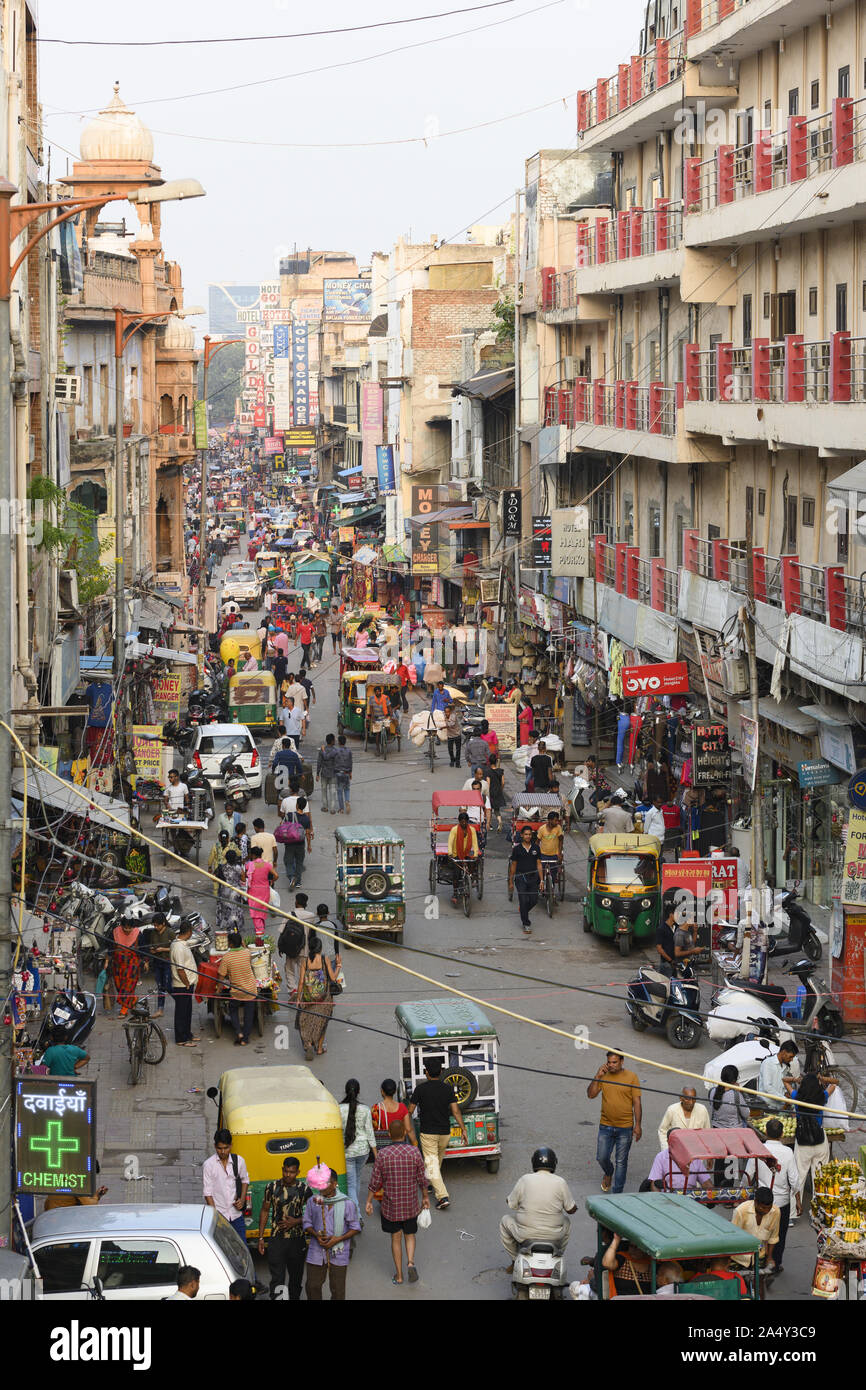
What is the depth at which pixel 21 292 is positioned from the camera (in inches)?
931

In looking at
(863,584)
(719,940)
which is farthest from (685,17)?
(719,940)

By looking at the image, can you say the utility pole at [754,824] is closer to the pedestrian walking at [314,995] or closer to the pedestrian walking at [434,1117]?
the pedestrian walking at [314,995]

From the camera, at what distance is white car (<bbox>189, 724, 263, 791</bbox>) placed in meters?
34.2

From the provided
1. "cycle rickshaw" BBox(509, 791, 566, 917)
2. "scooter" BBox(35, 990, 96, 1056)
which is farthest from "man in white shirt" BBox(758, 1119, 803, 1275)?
"cycle rickshaw" BBox(509, 791, 566, 917)

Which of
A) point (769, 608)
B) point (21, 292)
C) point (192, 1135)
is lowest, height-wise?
point (192, 1135)

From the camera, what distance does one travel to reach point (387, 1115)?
14039mm

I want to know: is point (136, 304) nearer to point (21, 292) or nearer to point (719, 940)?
point (21, 292)

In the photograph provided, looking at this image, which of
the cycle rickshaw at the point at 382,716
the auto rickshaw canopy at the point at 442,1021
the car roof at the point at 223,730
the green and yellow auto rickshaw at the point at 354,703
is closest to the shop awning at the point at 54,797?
the auto rickshaw canopy at the point at 442,1021

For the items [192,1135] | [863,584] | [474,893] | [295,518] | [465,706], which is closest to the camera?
[192,1135]

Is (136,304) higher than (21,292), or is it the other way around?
A: (136,304)

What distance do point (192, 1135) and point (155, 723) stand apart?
72.4 ft

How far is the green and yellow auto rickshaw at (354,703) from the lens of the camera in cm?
4059

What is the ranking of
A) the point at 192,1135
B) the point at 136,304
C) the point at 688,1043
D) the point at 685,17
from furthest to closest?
the point at 136,304 → the point at 685,17 → the point at 688,1043 → the point at 192,1135

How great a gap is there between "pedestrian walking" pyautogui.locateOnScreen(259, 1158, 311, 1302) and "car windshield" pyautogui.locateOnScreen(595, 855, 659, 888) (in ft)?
35.7
